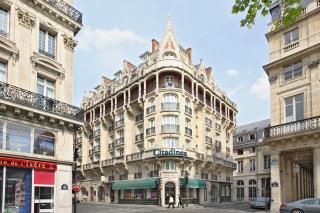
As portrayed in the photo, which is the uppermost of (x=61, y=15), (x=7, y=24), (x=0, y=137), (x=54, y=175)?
(x=61, y=15)

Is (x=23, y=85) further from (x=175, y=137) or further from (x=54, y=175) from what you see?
(x=175, y=137)

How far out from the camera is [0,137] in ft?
53.7

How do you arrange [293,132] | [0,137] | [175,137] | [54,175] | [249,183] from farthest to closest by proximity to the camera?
[249,183]
[175,137]
[293,132]
[54,175]
[0,137]

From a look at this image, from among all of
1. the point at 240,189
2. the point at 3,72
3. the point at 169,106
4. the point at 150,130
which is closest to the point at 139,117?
the point at 150,130

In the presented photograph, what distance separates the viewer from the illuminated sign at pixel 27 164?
16166 millimetres

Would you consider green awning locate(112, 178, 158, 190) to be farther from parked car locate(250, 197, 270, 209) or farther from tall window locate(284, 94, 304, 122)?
tall window locate(284, 94, 304, 122)

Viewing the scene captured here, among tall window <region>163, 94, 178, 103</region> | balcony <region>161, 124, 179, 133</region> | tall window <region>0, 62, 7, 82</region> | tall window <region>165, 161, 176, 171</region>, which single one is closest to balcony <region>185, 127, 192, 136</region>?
balcony <region>161, 124, 179, 133</region>

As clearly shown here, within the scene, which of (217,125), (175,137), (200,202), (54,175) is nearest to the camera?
(54,175)

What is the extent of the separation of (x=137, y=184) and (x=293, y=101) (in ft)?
86.5

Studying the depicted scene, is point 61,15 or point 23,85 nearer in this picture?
point 23,85

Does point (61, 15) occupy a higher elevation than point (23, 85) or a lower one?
higher

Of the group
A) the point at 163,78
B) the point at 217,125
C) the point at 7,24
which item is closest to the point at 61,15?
the point at 7,24

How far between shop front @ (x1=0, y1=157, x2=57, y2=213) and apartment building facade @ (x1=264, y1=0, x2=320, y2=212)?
1325 centimetres

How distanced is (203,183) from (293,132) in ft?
87.5
